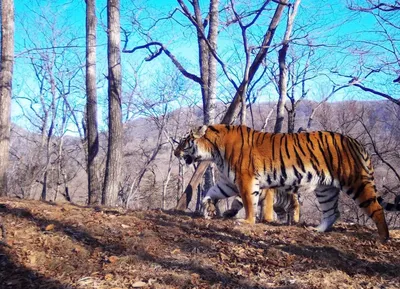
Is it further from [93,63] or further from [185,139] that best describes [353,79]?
[93,63]

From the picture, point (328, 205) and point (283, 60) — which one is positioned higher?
point (283, 60)

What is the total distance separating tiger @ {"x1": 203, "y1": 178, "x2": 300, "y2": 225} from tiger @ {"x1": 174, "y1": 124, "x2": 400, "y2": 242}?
37 cm

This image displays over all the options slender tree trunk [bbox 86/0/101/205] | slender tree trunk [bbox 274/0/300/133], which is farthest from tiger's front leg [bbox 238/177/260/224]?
slender tree trunk [bbox 86/0/101/205]

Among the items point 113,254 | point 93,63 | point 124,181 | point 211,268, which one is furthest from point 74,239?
point 124,181

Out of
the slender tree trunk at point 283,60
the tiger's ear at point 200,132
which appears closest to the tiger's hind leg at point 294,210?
the tiger's ear at point 200,132

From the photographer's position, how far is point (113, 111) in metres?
8.91

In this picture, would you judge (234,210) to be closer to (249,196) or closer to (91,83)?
(249,196)

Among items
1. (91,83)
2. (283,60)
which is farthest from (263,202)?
(91,83)

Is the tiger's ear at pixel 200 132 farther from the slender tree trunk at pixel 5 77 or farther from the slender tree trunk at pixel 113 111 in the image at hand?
the slender tree trunk at pixel 5 77

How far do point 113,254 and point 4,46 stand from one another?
5.65 meters

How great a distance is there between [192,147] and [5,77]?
4.18 meters

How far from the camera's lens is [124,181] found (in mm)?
29484

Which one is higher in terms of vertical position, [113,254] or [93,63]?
[93,63]

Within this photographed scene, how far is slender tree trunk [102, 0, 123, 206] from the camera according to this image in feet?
28.9
